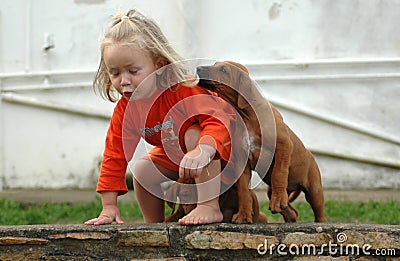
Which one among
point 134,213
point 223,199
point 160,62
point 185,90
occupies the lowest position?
point 134,213

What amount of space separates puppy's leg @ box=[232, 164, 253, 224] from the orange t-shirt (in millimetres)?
109

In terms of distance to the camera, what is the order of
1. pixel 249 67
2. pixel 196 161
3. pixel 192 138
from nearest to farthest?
pixel 196 161, pixel 192 138, pixel 249 67

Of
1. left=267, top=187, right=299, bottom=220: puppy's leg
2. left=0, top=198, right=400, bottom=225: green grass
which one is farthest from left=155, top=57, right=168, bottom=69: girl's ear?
left=0, top=198, right=400, bottom=225: green grass

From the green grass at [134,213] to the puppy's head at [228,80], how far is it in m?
2.25

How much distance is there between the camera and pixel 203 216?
2953 millimetres

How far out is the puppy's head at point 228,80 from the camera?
284 centimetres

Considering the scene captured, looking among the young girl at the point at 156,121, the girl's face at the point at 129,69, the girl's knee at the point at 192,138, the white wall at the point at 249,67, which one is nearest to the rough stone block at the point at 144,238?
the young girl at the point at 156,121

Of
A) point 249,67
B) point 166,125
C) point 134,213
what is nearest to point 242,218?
point 166,125

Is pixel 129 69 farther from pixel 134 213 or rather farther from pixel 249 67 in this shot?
pixel 249 67

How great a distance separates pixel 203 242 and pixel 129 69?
0.80 metres

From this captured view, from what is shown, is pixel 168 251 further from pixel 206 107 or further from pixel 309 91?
pixel 309 91

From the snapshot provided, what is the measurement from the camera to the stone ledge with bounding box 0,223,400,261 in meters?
2.86

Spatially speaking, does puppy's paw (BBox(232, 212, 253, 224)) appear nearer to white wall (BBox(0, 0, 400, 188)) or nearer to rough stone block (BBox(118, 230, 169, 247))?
rough stone block (BBox(118, 230, 169, 247))

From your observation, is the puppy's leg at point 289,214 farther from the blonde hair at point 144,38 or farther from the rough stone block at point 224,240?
the blonde hair at point 144,38
